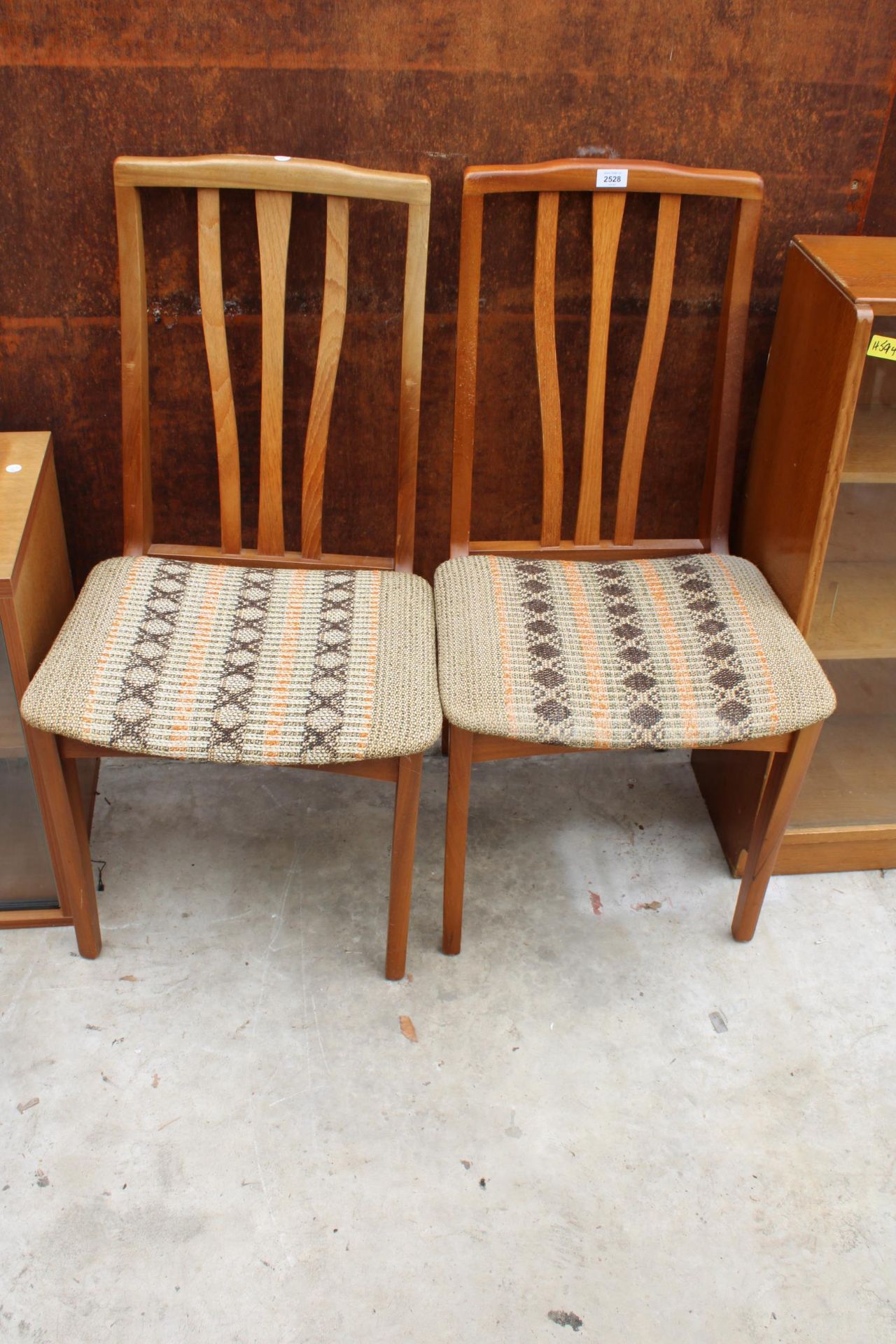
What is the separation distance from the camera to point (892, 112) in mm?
1814

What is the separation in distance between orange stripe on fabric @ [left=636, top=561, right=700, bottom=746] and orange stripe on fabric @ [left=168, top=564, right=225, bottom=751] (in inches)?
27.6

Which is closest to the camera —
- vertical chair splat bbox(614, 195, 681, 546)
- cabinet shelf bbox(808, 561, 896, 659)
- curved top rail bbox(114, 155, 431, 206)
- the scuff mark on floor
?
the scuff mark on floor

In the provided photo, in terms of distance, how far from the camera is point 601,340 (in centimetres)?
180

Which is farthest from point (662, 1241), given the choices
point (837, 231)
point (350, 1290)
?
point (837, 231)

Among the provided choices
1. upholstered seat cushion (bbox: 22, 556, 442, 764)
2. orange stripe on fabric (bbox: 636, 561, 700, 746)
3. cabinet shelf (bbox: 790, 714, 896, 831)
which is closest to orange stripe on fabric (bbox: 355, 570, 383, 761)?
upholstered seat cushion (bbox: 22, 556, 442, 764)

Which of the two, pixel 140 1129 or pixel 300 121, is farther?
pixel 300 121

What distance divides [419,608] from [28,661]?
61cm

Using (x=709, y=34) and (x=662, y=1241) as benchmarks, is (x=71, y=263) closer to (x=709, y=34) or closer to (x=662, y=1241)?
(x=709, y=34)

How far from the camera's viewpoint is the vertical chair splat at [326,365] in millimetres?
1683

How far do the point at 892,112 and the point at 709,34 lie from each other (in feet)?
1.15

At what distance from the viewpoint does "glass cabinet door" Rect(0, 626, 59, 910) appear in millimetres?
1702

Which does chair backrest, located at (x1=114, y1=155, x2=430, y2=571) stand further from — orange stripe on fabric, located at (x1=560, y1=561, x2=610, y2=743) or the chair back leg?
the chair back leg

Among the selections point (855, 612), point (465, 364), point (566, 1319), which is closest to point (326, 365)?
point (465, 364)

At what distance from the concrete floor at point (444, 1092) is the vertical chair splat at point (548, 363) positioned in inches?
25.6
